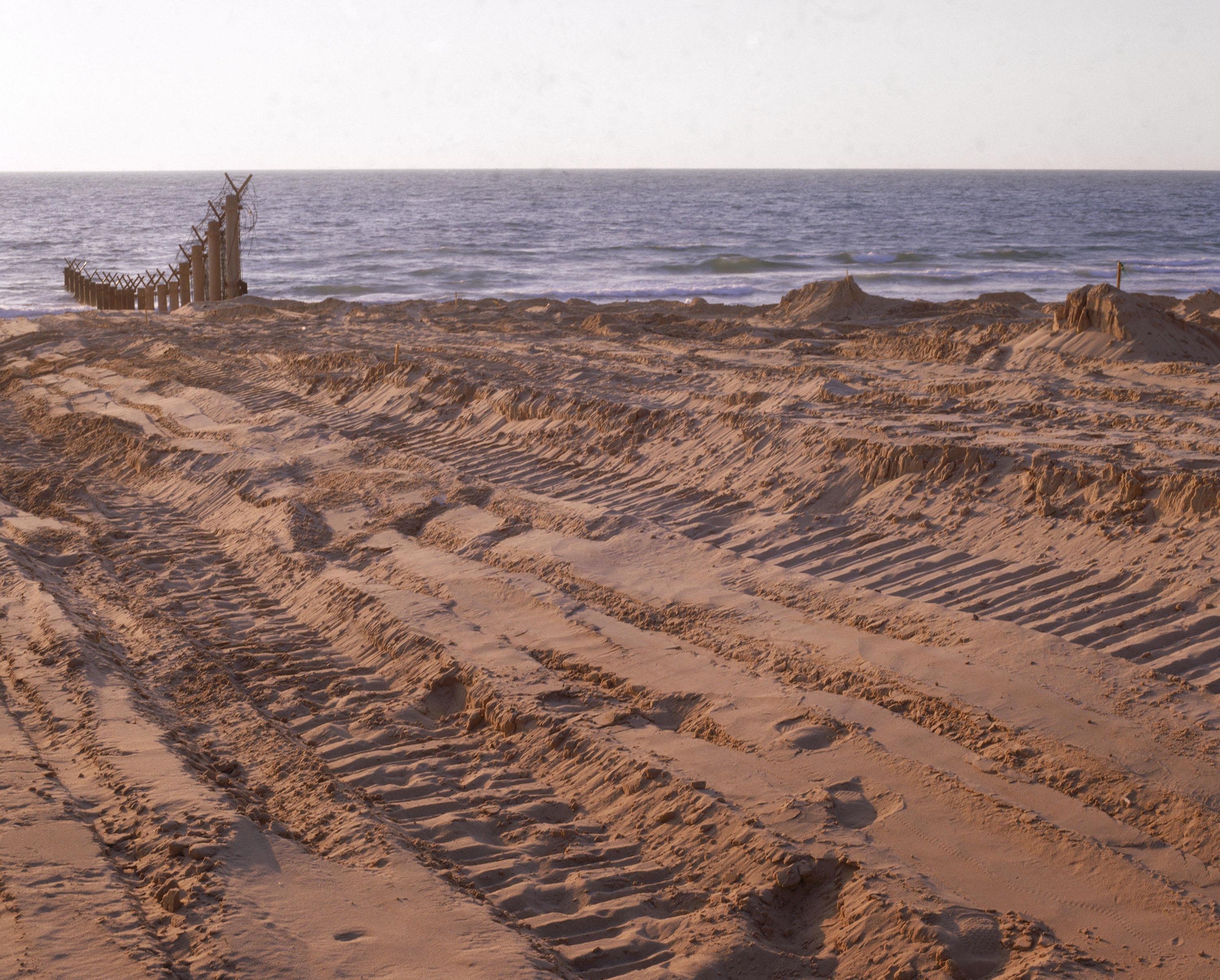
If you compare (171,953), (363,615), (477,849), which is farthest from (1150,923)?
(363,615)

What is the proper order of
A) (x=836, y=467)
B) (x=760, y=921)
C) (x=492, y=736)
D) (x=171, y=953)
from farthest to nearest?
(x=836, y=467), (x=492, y=736), (x=760, y=921), (x=171, y=953)

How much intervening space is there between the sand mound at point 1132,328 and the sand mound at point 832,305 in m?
6.01

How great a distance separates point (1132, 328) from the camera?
37.0 ft

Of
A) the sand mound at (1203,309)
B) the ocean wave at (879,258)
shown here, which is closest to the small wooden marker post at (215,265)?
the sand mound at (1203,309)

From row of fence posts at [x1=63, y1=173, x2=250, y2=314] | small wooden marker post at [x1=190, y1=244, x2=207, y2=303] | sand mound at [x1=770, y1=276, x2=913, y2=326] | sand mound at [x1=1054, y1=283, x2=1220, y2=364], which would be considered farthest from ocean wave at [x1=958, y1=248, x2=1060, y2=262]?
sand mound at [x1=1054, y1=283, x2=1220, y2=364]

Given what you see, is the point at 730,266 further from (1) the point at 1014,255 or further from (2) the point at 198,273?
(2) the point at 198,273

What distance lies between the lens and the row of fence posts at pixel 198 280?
22953 mm

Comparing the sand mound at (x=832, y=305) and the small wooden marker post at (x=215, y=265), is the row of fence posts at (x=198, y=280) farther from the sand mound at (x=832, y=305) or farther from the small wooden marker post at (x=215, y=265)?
the sand mound at (x=832, y=305)

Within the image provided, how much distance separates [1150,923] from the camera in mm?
3139

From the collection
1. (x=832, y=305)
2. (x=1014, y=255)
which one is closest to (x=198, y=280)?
(x=832, y=305)

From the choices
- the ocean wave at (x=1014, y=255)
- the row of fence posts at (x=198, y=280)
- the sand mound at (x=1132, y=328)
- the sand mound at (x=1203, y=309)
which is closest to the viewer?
the sand mound at (x=1132, y=328)

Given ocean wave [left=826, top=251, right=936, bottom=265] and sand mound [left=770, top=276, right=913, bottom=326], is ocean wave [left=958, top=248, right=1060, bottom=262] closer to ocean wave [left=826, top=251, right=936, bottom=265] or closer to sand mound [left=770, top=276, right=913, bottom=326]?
ocean wave [left=826, top=251, right=936, bottom=265]

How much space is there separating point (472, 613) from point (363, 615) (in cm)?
64

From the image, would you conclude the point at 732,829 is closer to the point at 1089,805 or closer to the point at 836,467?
the point at 1089,805
